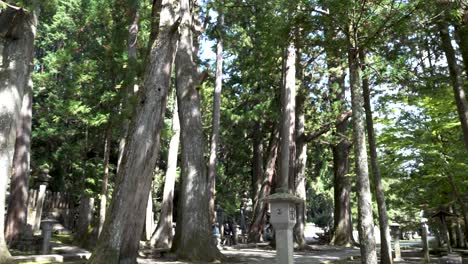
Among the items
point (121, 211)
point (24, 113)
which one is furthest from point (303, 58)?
point (121, 211)

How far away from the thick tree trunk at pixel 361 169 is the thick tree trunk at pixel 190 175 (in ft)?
14.9

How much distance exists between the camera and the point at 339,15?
8.97m

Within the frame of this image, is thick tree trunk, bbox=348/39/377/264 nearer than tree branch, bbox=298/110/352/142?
Yes

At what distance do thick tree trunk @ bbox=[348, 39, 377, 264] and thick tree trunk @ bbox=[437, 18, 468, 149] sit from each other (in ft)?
10.6

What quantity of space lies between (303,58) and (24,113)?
1357 centimetres

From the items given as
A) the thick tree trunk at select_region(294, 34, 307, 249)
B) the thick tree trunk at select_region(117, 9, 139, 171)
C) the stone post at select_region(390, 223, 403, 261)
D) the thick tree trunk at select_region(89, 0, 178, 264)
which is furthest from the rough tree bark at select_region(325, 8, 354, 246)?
the thick tree trunk at select_region(89, 0, 178, 264)

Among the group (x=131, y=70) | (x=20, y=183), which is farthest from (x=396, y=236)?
(x=20, y=183)

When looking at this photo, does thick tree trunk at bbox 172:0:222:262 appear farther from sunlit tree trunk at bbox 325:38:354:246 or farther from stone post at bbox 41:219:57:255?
sunlit tree trunk at bbox 325:38:354:246

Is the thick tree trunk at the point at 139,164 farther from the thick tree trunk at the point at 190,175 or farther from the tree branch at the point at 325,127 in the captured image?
the tree branch at the point at 325,127

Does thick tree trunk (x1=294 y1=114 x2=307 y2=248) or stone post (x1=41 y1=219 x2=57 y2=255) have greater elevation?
thick tree trunk (x1=294 y1=114 x2=307 y2=248)

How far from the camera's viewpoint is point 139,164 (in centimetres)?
877

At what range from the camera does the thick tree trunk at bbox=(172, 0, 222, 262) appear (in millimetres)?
11219

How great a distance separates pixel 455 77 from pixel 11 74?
12.3m

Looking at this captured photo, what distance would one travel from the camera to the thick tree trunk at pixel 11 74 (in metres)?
9.70
